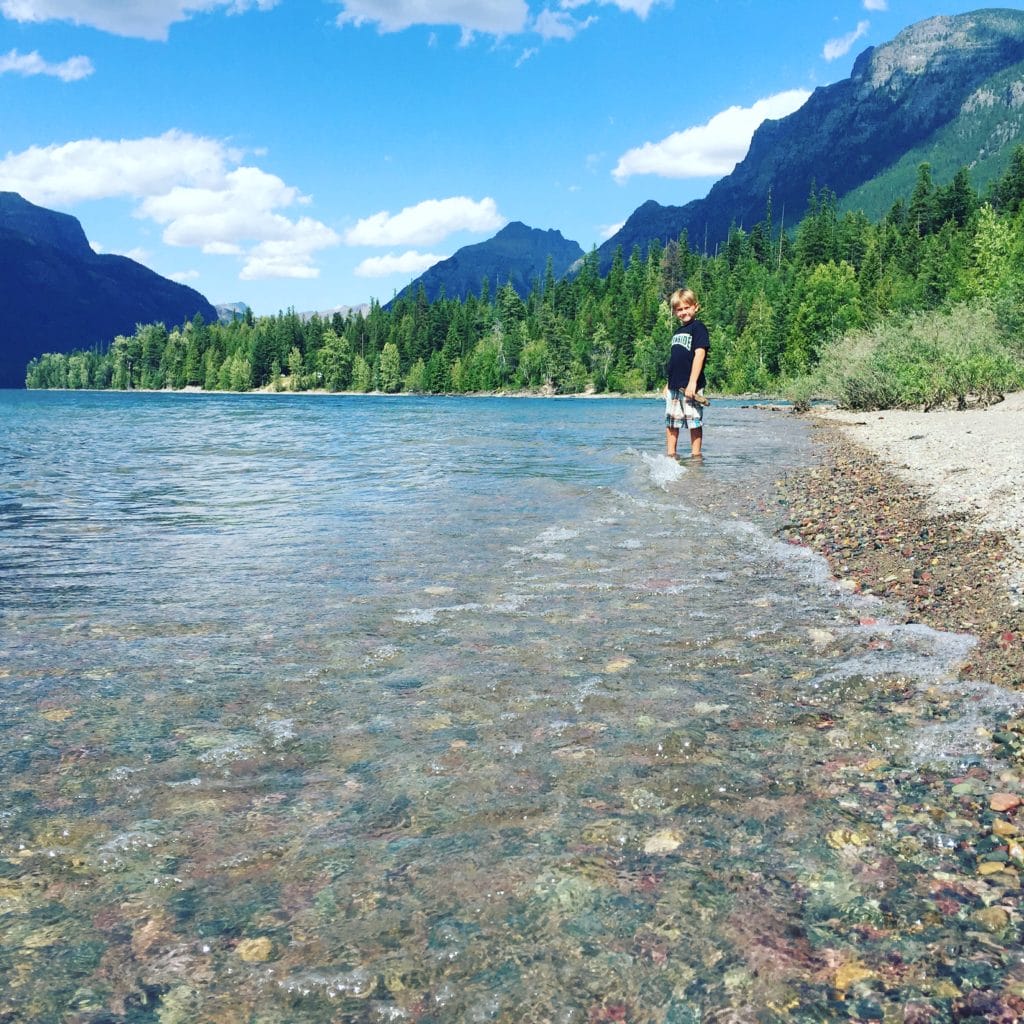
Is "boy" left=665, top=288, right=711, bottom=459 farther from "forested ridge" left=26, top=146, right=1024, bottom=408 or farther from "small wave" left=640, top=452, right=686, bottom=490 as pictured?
"forested ridge" left=26, top=146, right=1024, bottom=408

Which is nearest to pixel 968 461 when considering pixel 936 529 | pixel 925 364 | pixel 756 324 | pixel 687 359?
pixel 687 359

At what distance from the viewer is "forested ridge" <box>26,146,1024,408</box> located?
41.2 meters

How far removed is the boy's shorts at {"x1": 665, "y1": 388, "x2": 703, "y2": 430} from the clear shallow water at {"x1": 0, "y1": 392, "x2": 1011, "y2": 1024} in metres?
9.89

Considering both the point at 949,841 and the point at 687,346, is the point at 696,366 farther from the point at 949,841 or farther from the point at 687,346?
the point at 949,841

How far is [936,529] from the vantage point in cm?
1004

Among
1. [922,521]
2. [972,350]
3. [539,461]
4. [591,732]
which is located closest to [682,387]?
[539,461]

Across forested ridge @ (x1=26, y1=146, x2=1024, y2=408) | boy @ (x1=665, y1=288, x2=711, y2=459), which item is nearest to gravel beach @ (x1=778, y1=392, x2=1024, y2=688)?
boy @ (x1=665, y1=288, x2=711, y2=459)

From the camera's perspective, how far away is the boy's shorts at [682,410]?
18.6m

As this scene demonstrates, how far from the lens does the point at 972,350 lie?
3691cm

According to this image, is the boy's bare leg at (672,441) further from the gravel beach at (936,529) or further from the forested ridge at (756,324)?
the forested ridge at (756,324)

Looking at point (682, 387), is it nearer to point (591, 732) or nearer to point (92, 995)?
point (591, 732)

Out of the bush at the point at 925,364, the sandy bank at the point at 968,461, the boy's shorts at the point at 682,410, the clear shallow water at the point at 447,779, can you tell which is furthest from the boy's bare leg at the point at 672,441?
the bush at the point at 925,364

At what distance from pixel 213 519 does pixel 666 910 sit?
11091 mm

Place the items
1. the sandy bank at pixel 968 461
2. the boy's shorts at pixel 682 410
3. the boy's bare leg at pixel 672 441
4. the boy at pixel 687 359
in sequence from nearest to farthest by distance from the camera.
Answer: the sandy bank at pixel 968 461, the boy at pixel 687 359, the boy's shorts at pixel 682 410, the boy's bare leg at pixel 672 441
